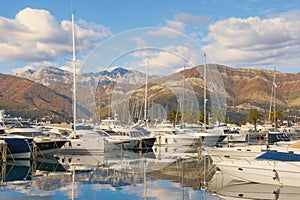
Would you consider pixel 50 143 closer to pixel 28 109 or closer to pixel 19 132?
pixel 19 132

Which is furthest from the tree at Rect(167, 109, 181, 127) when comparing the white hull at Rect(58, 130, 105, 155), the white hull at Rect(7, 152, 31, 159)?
the white hull at Rect(7, 152, 31, 159)

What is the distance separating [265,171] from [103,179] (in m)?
8.78

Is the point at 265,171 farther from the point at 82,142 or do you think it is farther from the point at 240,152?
the point at 82,142

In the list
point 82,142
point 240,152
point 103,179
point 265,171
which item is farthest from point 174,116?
point 265,171

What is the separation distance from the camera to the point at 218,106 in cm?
4362

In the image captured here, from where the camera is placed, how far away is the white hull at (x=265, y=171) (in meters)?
20.8

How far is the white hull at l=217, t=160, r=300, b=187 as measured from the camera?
20.8 metres

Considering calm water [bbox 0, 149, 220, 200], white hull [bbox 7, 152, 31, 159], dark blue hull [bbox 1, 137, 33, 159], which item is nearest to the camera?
calm water [bbox 0, 149, 220, 200]

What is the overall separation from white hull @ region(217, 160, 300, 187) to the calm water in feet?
6.24

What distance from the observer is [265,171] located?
2133cm

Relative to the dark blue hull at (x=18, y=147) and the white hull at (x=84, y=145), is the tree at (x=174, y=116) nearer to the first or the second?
the white hull at (x=84, y=145)

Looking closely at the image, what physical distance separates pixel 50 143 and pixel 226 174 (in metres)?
18.3

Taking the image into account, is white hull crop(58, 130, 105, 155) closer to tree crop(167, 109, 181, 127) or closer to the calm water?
the calm water

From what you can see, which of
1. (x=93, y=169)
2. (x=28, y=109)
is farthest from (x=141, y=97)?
(x=28, y=109)
